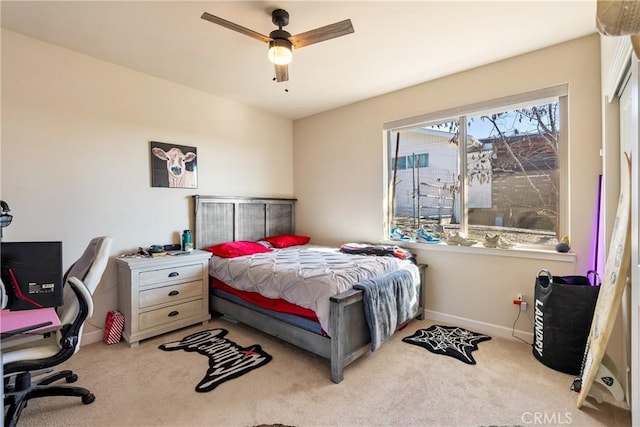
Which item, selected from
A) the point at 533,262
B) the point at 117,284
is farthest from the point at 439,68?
the point at 117,284

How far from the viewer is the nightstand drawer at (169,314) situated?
2.75 meters

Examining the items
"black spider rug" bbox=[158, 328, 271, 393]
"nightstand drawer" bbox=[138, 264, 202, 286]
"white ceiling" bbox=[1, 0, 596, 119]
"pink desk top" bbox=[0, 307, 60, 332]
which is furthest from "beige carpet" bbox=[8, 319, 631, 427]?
"white ceiling" bbox=[1, 0, 596, 119]

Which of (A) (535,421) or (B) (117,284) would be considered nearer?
(A) (535,421)

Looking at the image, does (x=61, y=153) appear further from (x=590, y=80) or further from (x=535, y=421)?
(x=590, y=80)

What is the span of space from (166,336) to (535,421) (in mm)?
2963

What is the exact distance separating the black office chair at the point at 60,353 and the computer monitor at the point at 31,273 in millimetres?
107

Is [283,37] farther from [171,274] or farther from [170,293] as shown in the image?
[170,293]

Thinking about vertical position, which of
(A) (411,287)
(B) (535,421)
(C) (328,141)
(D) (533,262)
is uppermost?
(C) (328,141)

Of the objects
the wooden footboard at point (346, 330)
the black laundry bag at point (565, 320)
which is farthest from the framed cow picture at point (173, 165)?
the black laundry bag at point (565, 320)

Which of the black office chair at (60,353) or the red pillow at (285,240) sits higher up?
the red pillow at (285,240)

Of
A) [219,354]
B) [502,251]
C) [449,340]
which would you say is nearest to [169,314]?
[219,354]

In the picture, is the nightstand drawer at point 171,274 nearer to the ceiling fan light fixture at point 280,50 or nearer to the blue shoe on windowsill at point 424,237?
the ceiling fan light fixture at point 280,50

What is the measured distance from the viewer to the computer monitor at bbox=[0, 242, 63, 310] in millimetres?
1559

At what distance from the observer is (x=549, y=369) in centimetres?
225
